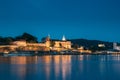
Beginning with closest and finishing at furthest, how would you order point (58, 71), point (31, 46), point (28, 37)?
point (58, 71)
point (31, 46)
point (28, 37)

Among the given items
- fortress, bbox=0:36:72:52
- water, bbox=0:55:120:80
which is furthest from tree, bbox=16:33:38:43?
water, bbox=0:55:120:80

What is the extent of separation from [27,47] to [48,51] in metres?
8.17

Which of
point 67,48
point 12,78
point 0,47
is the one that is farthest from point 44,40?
point 12,78

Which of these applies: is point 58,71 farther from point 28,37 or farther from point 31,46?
point 28,37

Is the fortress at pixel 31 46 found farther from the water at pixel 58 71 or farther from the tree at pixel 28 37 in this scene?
the water at pixel 58 71

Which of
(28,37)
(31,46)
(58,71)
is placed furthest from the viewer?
(28,37)

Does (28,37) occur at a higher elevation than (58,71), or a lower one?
higher

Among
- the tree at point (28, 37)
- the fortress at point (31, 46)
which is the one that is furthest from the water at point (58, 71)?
the tree at point (28, 37)

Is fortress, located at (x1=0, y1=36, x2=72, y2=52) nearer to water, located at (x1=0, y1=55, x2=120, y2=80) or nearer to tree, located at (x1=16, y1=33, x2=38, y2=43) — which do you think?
tree, located at (x1=16, y1=33, x2=38, y2=43)

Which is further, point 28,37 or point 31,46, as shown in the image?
point 28,37

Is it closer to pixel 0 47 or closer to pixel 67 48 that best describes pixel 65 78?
pixel 0 47

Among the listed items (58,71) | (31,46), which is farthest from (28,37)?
(58,71)

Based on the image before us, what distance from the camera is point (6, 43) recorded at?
127938 mm

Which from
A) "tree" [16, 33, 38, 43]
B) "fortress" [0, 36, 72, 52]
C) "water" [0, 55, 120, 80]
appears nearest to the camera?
"water" [0, 55, 120, 80]
